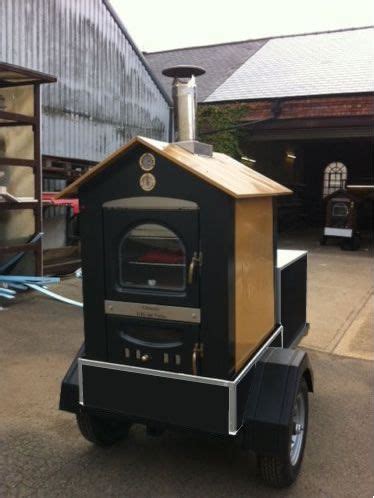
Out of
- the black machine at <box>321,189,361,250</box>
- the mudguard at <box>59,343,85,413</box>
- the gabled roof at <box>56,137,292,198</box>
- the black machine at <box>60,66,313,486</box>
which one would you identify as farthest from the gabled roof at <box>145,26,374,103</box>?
the mudguard at <box>59,343,85,413</box>

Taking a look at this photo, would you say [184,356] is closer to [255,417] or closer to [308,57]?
[255,417]

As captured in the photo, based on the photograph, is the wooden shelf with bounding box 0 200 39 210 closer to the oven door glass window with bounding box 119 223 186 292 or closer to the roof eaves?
the oven door glass window with bounding box 119 223 186 292

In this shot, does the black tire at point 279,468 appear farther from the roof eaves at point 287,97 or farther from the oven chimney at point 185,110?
the roof eaves at point 287,97

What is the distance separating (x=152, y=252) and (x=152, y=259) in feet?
0.13

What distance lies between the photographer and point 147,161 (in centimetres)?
286

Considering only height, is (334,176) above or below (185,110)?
above

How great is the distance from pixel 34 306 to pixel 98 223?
182 inches

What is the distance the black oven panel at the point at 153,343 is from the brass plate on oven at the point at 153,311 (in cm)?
3

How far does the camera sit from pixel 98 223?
120 inches

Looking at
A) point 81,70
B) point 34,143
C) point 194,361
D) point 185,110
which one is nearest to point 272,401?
point 194,361

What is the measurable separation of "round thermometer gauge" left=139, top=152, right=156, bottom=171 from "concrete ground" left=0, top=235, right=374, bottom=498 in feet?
4.84

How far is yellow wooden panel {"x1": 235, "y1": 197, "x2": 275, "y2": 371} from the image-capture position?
2.96 metres

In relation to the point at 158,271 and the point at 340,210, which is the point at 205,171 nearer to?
the point at 158,271

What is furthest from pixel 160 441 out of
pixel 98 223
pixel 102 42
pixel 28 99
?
pixel 102 42
